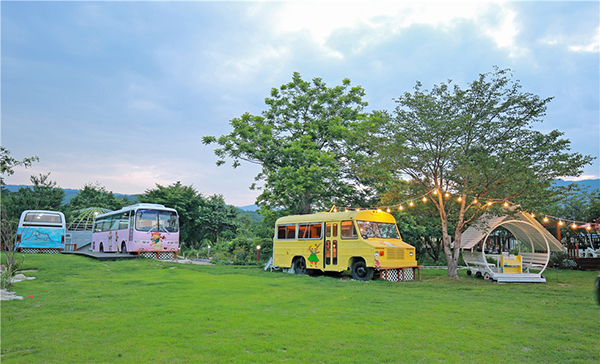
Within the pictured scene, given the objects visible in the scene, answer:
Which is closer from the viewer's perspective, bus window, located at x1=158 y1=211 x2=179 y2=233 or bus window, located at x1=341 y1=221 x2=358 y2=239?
bus window, located at x1=341 y1=221 x2=358 y2=239

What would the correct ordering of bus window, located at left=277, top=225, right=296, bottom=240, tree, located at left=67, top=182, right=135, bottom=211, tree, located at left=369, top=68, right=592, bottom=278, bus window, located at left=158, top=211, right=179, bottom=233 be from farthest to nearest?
tree, located at left=67, top=182, right=135, bottom=211 < bus window, located at left=158, top=211, right=179, bottom=233 < bus window, located at left=277, top=225, right=296, bottom=240 < tree, located at left=369, top=68, right=592, bottom=278

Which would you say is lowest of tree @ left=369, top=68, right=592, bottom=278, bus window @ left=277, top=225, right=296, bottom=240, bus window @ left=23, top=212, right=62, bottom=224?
bus window @ left=277, top=225, right=296, bottom=240

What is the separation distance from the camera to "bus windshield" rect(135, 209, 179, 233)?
19.8m

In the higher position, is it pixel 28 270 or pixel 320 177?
pixel 320 177

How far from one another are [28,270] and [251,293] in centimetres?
890

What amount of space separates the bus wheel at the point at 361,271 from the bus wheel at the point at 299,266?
283 centimetres

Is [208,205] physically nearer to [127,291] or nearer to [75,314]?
[127,291]

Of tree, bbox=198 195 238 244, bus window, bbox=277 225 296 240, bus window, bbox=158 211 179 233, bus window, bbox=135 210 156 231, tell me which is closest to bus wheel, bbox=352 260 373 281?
bus window, bbox=277 225 296 240

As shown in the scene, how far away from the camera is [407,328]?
19.5 feet

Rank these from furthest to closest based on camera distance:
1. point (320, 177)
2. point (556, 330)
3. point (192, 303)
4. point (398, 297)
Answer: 1. point (320, 177)
2. point (398, 297)
3. point (192, 303)
4. point (556, 330)

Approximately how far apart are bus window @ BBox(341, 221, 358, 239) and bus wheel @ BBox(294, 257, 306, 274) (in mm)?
2822

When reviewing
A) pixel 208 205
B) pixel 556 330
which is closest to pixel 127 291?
pixel 556 330

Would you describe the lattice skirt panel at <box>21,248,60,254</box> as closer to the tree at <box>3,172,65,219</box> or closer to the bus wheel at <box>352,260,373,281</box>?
the tree at <box>3,172,65,219</box>

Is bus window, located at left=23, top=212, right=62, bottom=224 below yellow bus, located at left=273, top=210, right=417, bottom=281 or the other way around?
the other way around
